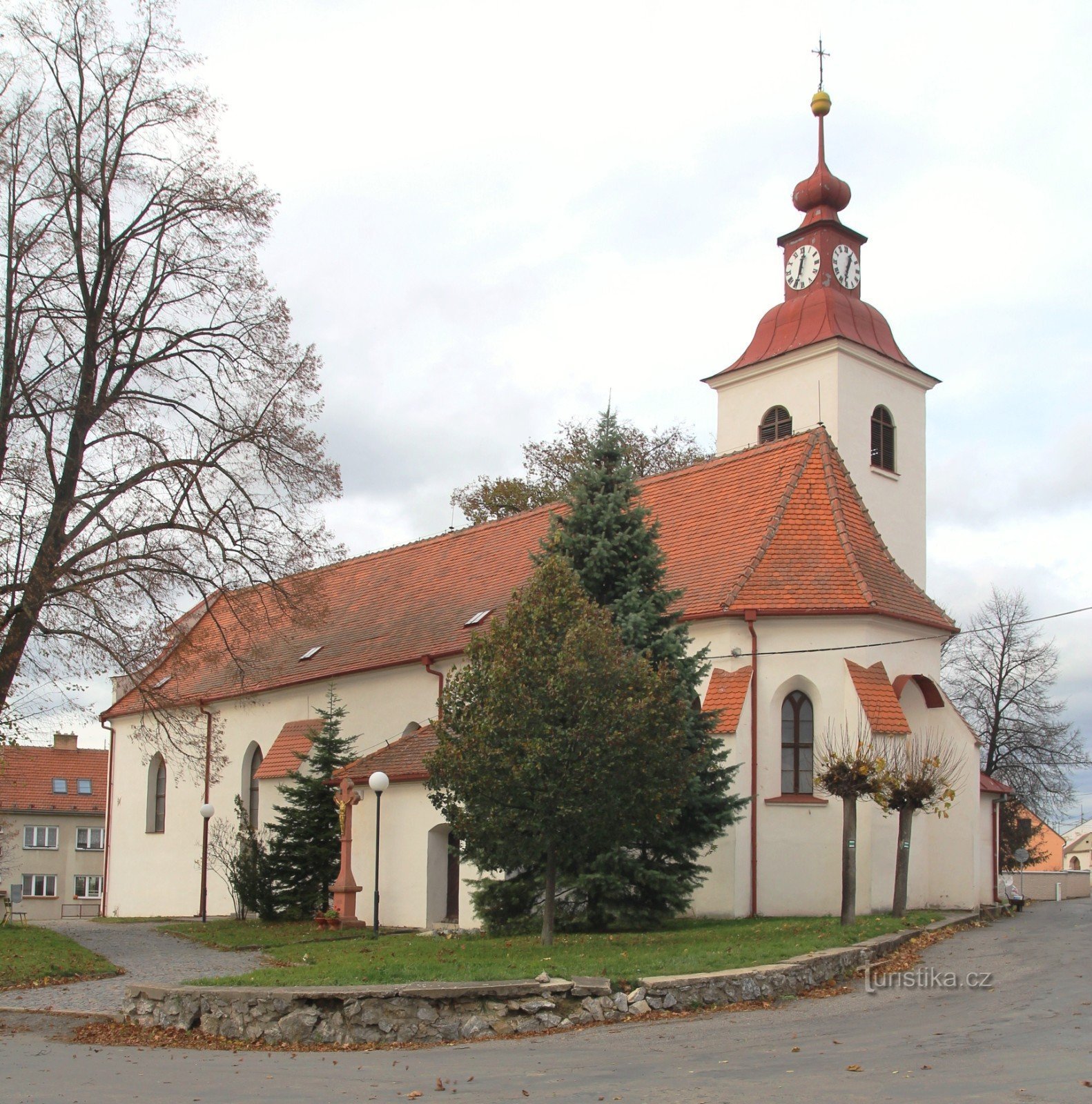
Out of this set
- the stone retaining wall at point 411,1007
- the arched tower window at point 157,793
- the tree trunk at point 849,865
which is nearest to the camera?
the stone retaining wall at point 411,1007

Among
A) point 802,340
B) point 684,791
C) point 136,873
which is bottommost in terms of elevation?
point 136,873

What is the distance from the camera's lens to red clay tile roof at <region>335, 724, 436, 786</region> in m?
23.6

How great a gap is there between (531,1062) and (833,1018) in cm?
307

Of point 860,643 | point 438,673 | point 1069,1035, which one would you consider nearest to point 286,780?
point 438,673

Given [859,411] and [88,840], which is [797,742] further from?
[88,840]

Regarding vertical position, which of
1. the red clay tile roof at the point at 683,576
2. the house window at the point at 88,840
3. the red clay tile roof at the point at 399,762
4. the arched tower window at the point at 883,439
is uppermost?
the arched tower window at the point at 883,439

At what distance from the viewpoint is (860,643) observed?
2177cm

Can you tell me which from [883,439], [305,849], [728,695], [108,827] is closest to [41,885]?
[108,827]

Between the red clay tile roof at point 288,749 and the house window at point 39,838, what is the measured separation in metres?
32.3

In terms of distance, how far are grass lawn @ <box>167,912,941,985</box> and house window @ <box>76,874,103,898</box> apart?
40.3m

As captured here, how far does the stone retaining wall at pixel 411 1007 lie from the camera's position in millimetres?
11352

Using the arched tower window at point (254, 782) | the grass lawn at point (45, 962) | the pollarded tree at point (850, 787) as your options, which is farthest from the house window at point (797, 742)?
the arched tower window at point (254, 782)

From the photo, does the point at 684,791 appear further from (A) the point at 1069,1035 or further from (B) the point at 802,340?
(B) the point at 802,340

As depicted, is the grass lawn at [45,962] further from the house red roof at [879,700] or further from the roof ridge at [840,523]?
the roof ridge at [840,523]
